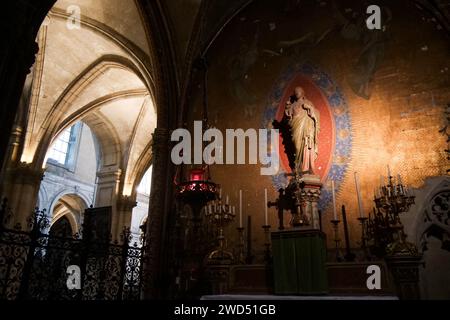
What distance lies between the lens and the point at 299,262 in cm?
561

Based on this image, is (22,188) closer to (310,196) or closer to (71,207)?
(71,207)

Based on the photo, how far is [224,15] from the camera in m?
9.79

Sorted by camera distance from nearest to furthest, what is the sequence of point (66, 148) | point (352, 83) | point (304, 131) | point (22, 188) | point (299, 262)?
point (299, 262) → point (304, 131) → point (352, 83) → point (22, 188) → point (66, 148)

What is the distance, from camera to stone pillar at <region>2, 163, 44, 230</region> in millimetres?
12523

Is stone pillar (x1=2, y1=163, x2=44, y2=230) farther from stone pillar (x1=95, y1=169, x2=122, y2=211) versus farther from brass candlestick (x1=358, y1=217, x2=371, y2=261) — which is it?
brass candlestick (x1=358, y1=217, x2=371, y2=261)

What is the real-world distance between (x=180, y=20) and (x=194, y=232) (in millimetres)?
6027

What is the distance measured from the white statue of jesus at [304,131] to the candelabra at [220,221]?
1.65 metres

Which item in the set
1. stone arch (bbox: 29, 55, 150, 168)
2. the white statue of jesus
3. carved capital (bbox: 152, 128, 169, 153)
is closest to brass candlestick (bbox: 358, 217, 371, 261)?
the white statue of jesus

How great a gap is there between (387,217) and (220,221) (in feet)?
9.95

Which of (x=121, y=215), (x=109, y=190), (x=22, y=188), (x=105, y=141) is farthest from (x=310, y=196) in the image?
(x=105, y=141)

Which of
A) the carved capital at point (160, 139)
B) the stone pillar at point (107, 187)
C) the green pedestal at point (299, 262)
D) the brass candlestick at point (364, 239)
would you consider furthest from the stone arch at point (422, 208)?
Answer: the stone pillar at point (107, 187)

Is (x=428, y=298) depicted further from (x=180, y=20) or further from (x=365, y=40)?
(x=180, y=20)

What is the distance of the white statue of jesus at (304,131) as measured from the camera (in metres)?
6.96

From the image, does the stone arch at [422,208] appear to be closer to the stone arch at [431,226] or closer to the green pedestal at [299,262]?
the stone arch at [431,226]
